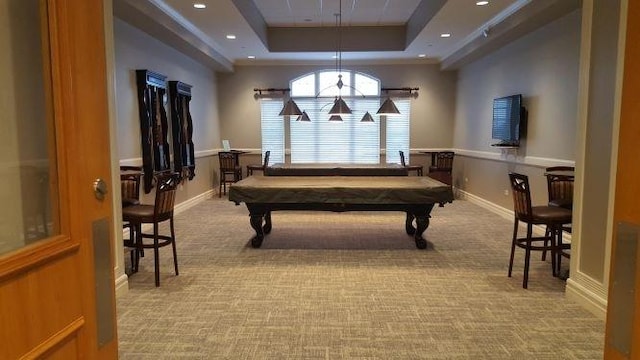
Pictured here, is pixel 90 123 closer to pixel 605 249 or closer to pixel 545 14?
pixel 605 249

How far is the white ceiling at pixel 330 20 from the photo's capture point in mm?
5625

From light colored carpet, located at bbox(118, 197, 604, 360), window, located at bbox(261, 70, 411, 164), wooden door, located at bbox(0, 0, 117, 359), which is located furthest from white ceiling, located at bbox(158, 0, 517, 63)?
wooden door, located at bbox(0, 0, 117, 359)

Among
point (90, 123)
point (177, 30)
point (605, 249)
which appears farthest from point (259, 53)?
point (90, 123)

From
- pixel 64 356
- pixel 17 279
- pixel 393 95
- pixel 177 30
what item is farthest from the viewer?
pixel 393 95

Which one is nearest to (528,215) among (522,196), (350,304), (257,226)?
(522,196)

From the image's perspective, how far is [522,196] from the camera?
146 inches

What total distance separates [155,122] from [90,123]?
200 inches

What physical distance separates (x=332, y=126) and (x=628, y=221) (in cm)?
871

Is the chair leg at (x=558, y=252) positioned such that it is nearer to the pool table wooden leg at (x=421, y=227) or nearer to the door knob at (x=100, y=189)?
the pool table wooden leg at (x=421, y=227)

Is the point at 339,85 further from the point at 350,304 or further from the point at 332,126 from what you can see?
the point at 350,304

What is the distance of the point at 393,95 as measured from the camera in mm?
9633

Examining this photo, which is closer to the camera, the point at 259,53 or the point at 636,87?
the point at 636,87

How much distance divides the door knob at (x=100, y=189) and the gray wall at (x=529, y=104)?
5010 millimetres

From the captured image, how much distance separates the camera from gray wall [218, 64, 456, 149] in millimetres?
9578
